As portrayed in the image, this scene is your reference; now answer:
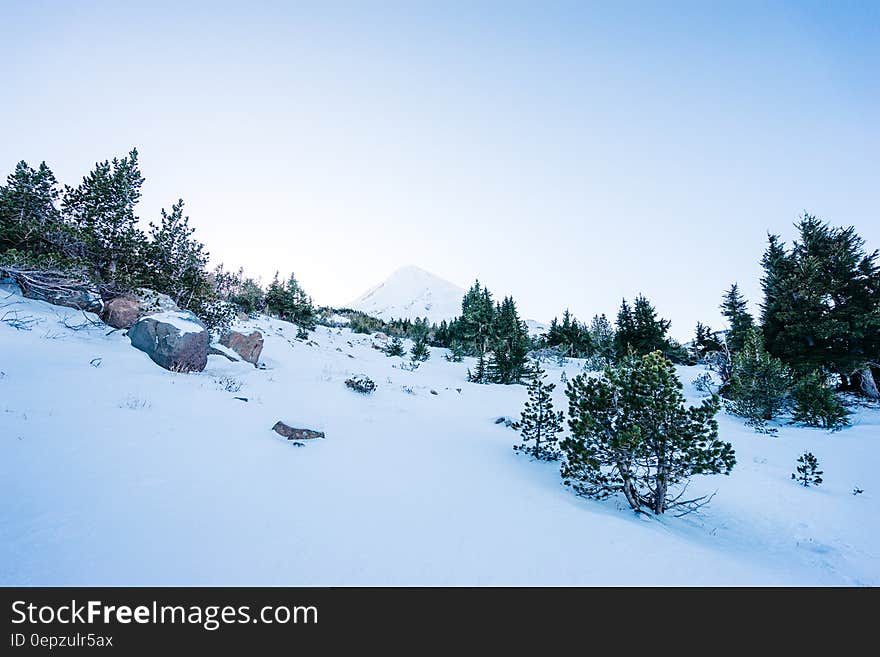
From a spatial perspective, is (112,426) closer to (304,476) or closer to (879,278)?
(304,476)

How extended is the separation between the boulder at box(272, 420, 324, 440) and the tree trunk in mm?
28775

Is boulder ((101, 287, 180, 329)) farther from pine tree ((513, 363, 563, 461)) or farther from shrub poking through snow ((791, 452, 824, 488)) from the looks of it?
shrub poking through snow ((791, 452, 824, 488))

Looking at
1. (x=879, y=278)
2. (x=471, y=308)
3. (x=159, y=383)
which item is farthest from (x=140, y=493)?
(x=471, y=308)

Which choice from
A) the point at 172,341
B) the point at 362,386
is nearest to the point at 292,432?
the point at 362,386

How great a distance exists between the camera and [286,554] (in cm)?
274

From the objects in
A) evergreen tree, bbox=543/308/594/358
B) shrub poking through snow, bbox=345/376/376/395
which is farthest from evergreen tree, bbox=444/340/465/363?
shrub poking through snow, bbox=345/376/376/395

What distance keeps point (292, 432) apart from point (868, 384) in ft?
98.0

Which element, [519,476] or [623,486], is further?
[519,476]

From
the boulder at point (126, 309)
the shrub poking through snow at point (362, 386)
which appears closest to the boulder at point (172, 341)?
the boulder at point (126, 309)

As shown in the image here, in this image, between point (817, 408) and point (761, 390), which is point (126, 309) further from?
point (817, 408)

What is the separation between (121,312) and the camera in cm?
1178

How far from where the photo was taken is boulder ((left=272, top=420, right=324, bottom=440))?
19.4 ft

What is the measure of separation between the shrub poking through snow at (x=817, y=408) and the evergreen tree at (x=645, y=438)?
13101 mm

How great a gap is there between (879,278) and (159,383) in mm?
34885
